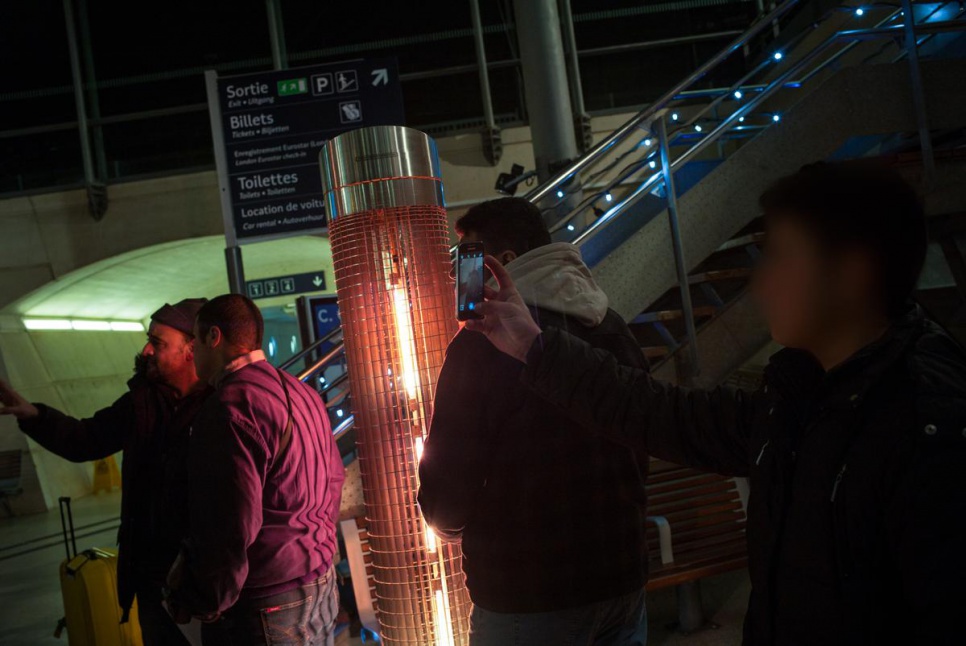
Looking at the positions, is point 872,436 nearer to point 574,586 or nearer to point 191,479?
point 574,586

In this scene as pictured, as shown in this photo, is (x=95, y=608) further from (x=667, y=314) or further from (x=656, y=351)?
(x=667, y=314)

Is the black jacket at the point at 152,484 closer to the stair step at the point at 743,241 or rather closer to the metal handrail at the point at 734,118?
the metal handrail at the point at 734,118

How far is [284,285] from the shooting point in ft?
34.4

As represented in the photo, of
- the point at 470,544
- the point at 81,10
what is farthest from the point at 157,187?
the point at 470,544

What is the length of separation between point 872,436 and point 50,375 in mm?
14552

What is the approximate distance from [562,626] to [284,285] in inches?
371

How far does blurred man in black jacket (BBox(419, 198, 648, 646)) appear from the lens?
5.34ft

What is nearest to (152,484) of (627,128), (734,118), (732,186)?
(627,128)

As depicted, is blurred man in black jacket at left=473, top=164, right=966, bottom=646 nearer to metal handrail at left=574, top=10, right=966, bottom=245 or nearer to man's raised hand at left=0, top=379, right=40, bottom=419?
metal handrail at left=574, top=10, right=966, bottom=245

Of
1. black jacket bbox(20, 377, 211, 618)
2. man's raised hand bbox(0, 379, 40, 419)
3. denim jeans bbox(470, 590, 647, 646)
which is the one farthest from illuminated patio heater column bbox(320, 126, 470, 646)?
man's raised hand bbox(0, 379, 40, 419)

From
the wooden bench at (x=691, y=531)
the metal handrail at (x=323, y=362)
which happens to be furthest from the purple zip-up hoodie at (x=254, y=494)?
the wooden bench at (x=691, y=531)

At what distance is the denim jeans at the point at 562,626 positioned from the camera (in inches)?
64.8

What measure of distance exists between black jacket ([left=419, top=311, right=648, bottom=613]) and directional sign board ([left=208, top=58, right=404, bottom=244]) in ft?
16.1

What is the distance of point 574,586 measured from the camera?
166 centimetres
